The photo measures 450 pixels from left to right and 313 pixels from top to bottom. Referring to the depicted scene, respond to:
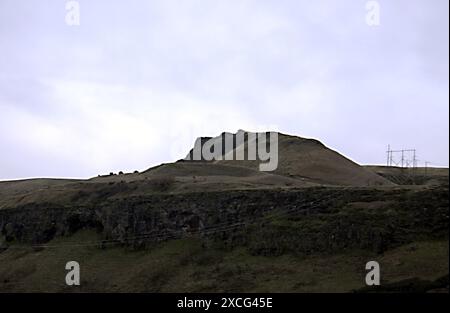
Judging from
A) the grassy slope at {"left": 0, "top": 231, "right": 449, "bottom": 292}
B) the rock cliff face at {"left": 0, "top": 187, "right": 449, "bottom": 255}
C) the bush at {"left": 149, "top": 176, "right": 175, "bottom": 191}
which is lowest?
the grassy slope at {"left": 0, "top": 231, "right": 449, "bottom": 292}

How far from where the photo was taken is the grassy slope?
98.6ft

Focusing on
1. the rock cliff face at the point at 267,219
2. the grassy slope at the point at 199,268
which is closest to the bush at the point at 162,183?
the rock cliff face at the point at 267,219

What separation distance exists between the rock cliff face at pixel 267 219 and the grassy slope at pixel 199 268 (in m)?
0.84

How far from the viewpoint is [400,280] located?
92.7 ft

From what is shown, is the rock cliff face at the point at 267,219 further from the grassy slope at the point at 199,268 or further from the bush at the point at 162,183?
the bush at the point at 162,183

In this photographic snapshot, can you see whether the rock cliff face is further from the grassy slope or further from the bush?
the bush

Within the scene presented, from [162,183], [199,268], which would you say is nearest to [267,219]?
[199,268]

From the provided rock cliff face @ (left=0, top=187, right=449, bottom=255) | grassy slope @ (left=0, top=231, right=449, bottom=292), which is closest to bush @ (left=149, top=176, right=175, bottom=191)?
rock cliff face @ (left=0, top=187, right=449, bottom=255)

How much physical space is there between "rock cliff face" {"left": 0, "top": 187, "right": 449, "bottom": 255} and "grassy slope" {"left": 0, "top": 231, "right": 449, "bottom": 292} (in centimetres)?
84

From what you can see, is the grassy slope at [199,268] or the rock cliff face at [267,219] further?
the rock cliff face at [267,219]

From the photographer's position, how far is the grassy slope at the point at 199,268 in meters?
30.1
